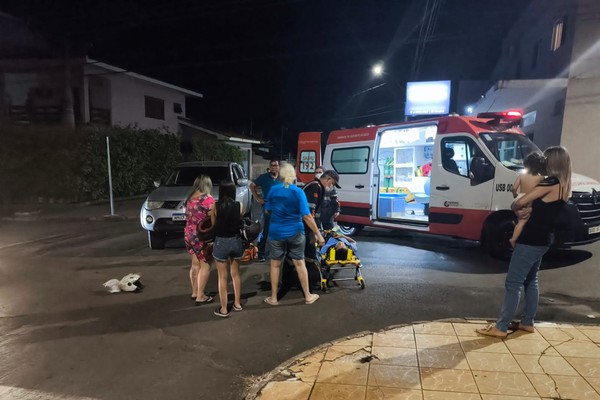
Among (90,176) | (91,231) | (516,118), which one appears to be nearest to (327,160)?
(516,118)

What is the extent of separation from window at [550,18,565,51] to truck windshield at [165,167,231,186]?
1140 cm

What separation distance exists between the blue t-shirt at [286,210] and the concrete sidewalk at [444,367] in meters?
1.50

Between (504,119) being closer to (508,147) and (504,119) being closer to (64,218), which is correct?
(508,147)

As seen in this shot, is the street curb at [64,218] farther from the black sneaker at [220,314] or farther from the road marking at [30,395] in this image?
the road marking at [30,395]

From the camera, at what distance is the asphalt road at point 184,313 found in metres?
3.35

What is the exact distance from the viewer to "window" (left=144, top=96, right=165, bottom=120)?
21.9 m

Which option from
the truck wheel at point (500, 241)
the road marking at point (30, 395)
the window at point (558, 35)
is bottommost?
the road marking at point (30, 395)

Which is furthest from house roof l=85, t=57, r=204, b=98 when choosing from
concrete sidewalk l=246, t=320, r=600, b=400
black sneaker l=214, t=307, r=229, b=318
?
concrete sidewalk l=246, t=320, r=600, b=400

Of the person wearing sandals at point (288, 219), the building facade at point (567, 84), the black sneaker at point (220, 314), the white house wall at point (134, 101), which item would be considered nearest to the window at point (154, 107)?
the white house wall at point (134, 101)

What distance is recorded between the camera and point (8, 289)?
5625 mm

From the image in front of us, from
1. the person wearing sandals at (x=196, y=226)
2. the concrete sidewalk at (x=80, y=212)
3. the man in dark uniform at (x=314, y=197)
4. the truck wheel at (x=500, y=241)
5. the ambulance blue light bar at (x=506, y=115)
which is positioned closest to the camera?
the person wearing sandals at (x=196, y=226)

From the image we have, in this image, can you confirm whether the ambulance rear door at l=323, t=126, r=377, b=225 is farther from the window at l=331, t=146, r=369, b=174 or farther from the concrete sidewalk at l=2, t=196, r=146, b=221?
the concrete sidewalk at l=2, t=196, r=146, b=221

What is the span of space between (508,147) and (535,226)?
4.10 meters

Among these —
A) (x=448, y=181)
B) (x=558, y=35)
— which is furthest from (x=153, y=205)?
(x=558, y=35)
